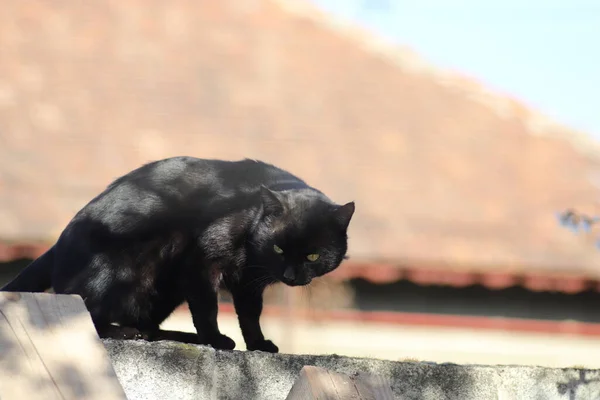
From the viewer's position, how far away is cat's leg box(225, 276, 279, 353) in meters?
4.64

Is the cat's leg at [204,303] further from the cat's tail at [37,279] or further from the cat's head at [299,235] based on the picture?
the cat's tail at [37,279]

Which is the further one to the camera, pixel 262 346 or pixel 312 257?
pixel 312 257

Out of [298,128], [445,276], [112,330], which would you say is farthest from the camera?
[298,128]

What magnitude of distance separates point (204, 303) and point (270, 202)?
0.63 meters

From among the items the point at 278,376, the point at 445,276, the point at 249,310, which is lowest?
the point at 445,276

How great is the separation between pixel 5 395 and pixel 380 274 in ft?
24.8

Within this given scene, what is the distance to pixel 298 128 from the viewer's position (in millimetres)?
11328

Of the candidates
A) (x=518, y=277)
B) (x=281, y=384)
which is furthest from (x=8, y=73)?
(x=281, y=384)

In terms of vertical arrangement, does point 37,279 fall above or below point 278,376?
below

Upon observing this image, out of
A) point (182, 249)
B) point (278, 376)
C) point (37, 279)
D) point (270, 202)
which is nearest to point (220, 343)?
point (182, 249)

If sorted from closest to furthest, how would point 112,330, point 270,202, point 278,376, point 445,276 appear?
1. point 278,376
2. point 112,330
3. point 270,202
4. point 445,276

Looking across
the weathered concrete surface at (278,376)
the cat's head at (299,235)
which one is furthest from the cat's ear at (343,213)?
the weathered concrete surface at (278,376)

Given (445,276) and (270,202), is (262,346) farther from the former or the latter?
(445,276)

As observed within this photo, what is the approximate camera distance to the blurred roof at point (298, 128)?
978 cm
